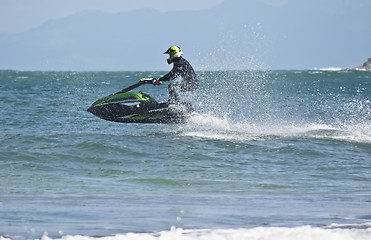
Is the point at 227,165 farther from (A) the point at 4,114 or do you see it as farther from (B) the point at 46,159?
(A) the point at 4,114

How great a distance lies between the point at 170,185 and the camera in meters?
9.58

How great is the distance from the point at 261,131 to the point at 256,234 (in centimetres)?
1157

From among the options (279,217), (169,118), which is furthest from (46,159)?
(279,217)

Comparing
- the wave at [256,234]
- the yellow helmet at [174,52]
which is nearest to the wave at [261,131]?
the yellow helmet at [174,52]

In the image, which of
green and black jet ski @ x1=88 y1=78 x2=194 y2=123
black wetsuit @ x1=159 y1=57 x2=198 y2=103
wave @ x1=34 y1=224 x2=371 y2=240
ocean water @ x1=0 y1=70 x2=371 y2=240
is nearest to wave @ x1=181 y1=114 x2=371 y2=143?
ocean water @ x1=0 y1=70 x2=371 y2=240

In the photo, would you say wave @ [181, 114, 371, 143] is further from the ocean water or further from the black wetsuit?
the black wetsuit

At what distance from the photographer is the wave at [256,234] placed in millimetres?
5699

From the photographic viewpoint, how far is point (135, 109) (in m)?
15.1

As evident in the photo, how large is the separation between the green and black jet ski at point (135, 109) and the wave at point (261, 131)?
533 millimetres

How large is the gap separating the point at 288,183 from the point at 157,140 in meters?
5.43

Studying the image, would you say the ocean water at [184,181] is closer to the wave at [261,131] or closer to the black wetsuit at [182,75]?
the wave at [261,131]

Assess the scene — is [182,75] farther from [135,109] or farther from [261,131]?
[261,131]

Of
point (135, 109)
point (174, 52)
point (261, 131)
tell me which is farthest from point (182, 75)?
point (261, 131)

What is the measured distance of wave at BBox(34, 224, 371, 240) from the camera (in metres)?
5.70
